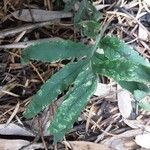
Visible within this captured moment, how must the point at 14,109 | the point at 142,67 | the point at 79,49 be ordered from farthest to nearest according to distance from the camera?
the point at 14,109, the point at 79,49, the point at 142,67

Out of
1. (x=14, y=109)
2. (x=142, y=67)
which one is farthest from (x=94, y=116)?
(x=142, y=67)

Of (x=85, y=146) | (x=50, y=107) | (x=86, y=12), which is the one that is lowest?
(x=85, y=146)

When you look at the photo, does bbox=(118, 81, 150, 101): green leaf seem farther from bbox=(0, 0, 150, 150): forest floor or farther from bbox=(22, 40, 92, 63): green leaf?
bbox=(0, 0, 150, 150): forest floor

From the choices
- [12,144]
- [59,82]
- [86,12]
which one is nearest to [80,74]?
[59,82]

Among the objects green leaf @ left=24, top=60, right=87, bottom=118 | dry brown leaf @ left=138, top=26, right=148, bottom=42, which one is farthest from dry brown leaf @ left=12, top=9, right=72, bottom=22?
green leaf @ left=24, top=60, right=87, bottom=118

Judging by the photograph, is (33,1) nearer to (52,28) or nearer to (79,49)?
(52,28)

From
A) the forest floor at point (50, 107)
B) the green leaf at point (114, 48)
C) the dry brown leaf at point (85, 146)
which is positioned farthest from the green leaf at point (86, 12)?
the dry brown leaf at point (85, 146)

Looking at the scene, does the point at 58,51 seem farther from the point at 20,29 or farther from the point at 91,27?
the point at 20,29
